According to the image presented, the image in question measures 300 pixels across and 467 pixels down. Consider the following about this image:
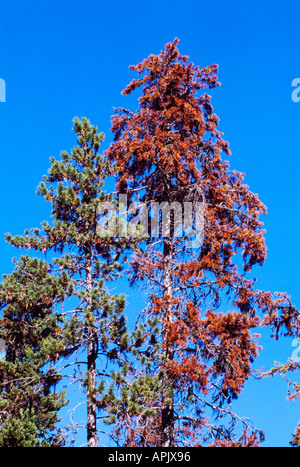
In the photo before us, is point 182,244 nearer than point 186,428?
No

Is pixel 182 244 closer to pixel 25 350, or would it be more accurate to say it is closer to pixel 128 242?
pixel 128 242

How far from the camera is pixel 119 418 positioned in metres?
12.3

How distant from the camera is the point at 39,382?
14188 mm

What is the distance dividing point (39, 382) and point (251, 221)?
830 centimetres

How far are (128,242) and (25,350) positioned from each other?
450 centimetres
